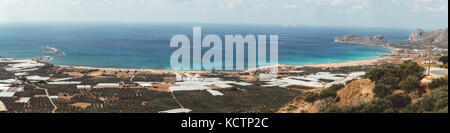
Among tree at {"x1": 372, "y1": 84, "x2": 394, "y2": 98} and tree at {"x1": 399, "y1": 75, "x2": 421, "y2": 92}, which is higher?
tree at {"x1": 399, "y1": 75, "x2": 421, "y2": 92}

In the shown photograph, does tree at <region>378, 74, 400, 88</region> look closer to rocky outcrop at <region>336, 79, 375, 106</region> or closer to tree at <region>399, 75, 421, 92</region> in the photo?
rocky outcrop at <region>336, 79, 375, 106</region>

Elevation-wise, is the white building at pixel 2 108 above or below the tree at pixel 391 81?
below

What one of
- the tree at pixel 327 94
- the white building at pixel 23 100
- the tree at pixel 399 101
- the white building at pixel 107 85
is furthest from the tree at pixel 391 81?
the white building at pixel 107 85

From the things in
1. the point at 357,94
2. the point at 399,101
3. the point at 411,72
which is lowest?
the point at 357,94

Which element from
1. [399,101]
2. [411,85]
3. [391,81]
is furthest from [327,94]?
[399,101]

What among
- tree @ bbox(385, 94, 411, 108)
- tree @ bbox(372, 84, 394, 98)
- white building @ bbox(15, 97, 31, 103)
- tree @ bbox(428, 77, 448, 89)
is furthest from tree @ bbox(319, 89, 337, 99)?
white building @ bbox(15, 97, 31, 103)

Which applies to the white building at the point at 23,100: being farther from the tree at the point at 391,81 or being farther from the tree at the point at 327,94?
the tree at the point at 391,81

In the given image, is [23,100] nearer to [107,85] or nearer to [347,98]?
[107,85]

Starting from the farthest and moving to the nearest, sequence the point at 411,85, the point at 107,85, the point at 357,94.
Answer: the point at 107,85, the point at 357,94, the point at 411,85
